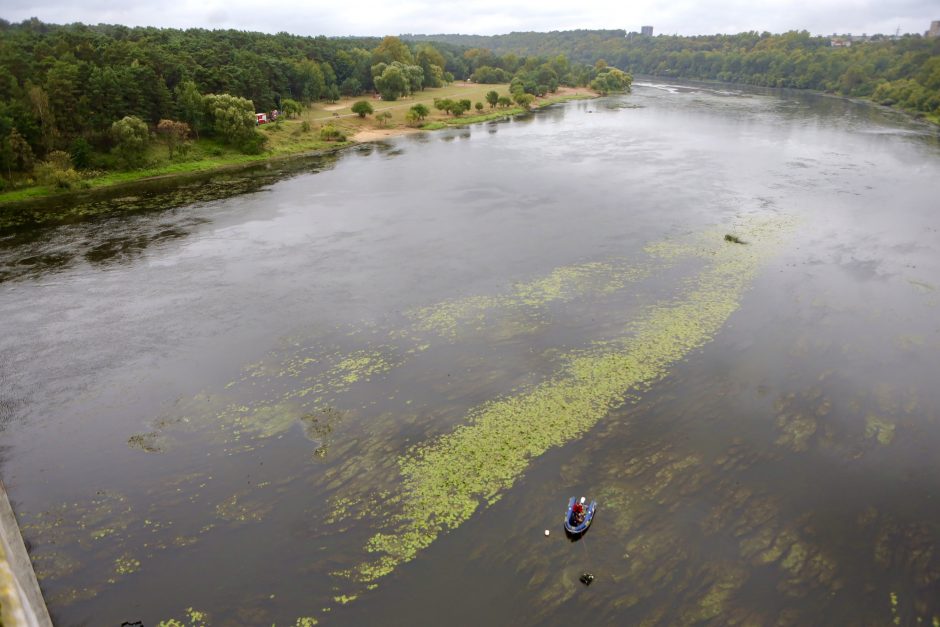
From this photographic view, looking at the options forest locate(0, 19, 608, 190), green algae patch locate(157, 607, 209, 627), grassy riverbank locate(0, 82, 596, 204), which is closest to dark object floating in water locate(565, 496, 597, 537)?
green algae patch locate(157, 607, 209, 627)

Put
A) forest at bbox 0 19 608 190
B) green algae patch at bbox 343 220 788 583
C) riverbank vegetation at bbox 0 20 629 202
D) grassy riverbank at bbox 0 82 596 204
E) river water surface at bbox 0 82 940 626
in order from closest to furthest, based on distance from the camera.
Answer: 1. river water surface at bbox 0 82 940 626
2. green algae patch at bbox 343 220 788 583
3. forest at bbox 0 19 608 190
4. riverbank vegetation at bbox 0 20 629 202
5. grassy riverbank at bbox 0 82 596 204

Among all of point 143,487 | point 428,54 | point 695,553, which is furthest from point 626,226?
point 428,54

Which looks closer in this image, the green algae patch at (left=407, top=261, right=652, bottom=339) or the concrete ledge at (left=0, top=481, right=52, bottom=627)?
the concrete ledge at (left=0, top=481, right=52, bottom=627)

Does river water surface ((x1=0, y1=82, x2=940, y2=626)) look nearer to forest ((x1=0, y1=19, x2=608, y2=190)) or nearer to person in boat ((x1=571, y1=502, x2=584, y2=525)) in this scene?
person in boat ((x1=571, y1=502, x2=584, y2=525))

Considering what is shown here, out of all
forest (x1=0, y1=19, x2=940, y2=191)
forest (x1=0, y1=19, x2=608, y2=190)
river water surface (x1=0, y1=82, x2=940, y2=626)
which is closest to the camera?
river water surface (x1=0, y1=82, x2=940, y2=626)

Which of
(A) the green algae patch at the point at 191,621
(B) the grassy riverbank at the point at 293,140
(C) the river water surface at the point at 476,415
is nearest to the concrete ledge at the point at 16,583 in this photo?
(C) the river water surface at the point at 476,415

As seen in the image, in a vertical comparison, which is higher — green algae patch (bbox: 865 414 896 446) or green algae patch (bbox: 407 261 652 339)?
green algae patch (bbox: 407 261 652 339)
